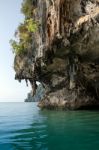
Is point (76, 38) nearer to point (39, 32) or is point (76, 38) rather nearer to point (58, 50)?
point (58, 50)

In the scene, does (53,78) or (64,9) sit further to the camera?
(53,78)

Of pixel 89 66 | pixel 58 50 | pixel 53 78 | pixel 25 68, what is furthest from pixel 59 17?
pixel 53 78

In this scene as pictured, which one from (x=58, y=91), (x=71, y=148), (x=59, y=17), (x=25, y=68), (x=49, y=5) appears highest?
(x=49, y=5)

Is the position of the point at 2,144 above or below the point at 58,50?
below

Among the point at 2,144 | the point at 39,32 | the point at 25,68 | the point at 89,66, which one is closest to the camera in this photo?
the point at 2,144

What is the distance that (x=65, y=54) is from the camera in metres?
22.6

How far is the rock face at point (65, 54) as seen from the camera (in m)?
18.2

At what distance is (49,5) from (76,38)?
10.4 feet

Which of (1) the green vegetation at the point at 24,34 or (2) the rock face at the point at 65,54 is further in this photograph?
(1) the green vegetation at the point at 24,34

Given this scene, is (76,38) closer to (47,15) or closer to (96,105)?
(47,15)

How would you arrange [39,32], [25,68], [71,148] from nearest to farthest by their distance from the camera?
[71,148] → [39,32] → [25,68]

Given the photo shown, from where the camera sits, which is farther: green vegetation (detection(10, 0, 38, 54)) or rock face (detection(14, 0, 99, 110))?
green vegetation (detection(10, 0, 38, 54))

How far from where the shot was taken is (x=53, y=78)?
1261 inches

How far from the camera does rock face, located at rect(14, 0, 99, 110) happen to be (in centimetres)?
1825
